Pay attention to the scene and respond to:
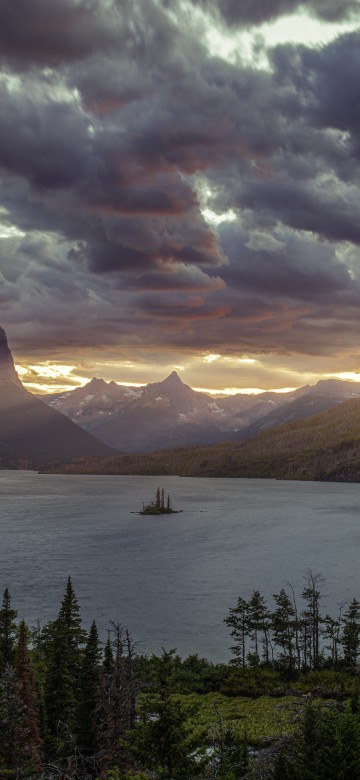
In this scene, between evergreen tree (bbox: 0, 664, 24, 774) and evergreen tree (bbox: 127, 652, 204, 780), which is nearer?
evergreen tree (bbox: 127, 652, 204, 780)

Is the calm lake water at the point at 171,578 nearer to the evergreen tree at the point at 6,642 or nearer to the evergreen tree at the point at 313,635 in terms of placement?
the evergreen tree at the point at 313,635

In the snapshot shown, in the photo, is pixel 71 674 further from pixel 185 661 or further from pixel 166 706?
pixel 166 706

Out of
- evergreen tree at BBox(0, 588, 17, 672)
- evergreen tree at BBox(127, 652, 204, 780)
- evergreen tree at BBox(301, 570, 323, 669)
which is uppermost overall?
evergreen tree at BBox(127, 652, 204, 780)

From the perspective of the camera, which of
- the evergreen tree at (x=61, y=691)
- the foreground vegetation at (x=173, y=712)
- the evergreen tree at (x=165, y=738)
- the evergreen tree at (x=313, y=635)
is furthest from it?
the evergreen tree at (x=313, y=635)

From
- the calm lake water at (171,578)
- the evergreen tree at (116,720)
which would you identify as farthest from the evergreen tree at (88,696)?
the calm lake water at (171,578)

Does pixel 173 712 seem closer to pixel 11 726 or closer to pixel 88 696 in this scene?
pixel 11 726

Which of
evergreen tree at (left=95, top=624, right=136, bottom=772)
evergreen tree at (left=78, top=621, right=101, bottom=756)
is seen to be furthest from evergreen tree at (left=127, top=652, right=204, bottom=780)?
evergreen tree at (left=78, top=621, right=101, bottom=756)

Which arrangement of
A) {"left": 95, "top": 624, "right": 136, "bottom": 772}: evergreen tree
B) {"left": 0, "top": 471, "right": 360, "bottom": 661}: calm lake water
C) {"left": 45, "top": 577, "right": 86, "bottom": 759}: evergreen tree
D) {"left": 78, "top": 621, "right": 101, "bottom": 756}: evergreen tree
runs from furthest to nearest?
{"left": 0, "top": 471, "right": 360, "bottom": 661}: calm lake water
{"left": 45, "top": 577, "right": 86, "bottom": 759}: evergreen tree
{"left": 78, "top": 621, "right": 101, "bottom": 756}: evergreen tree
{"left": 95, "top": 624, "right": 136, "bottom": 772}: evergreen tree

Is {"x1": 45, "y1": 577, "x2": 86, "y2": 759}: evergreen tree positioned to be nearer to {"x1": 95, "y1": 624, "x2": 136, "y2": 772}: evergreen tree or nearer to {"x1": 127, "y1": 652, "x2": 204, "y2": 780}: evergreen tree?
{"x1": 95, "y1": 624, "x2": 136, "y2": 772}: evergreen tree
